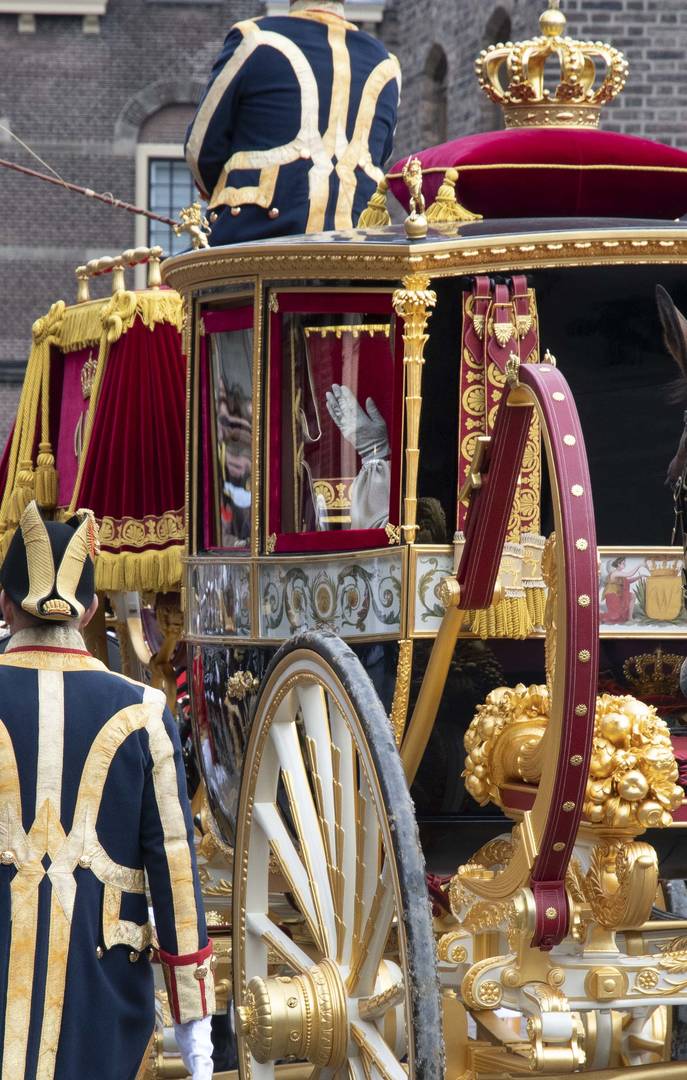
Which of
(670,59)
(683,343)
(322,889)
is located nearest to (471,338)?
(683,343)

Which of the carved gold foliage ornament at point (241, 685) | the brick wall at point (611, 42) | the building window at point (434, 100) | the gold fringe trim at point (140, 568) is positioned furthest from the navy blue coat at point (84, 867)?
the building window at point (434, 100)

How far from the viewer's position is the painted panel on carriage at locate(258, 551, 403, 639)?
4.16 m

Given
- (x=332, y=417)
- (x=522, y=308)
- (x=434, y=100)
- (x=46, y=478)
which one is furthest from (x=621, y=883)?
(x=434, y=100)

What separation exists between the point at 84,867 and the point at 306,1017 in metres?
0.49

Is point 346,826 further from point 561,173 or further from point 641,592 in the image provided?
point 561,173

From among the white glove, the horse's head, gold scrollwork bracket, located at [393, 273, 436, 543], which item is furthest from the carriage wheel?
the horse's head

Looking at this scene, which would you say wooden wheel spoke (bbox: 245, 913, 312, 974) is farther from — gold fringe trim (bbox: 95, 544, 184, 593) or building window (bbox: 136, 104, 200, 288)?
building window (bbox: 136, 104, 200, 288)

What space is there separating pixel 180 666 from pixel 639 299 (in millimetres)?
2814

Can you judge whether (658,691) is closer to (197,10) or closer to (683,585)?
(683,585)

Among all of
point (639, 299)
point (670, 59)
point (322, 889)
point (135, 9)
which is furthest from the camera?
point (135, 9)

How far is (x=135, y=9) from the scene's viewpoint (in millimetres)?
24328

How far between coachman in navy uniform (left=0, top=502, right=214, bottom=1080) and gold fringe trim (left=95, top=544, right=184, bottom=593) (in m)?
2.07

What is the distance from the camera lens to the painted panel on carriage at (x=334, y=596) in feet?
13.6

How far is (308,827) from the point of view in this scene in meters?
3.83
